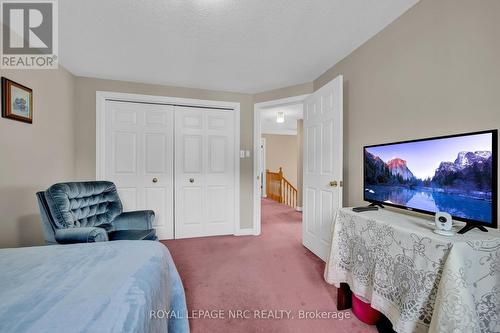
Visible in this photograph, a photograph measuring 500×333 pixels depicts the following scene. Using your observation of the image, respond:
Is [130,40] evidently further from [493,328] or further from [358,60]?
[493,328]

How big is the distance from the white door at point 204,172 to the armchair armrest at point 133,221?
1039 millimetres

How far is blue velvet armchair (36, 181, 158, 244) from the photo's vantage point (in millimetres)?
1578

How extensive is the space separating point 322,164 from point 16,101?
2961 mm

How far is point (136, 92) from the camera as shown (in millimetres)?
2959

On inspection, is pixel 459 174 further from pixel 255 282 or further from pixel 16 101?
pixel 16 101

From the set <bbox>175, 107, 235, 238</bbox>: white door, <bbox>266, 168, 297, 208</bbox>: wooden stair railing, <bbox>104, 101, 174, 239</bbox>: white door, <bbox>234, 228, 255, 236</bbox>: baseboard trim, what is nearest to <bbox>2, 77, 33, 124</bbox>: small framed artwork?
<bbox>104, 101, 174, 239</bbox>: white door

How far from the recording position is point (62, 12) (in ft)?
5.34

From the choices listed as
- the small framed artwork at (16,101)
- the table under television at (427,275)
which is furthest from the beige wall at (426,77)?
the small framed artwork at (16,101)

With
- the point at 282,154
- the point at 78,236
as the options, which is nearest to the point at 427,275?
the point at 78,236

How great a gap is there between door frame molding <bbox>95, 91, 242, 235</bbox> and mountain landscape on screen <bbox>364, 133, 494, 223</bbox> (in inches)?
80.9

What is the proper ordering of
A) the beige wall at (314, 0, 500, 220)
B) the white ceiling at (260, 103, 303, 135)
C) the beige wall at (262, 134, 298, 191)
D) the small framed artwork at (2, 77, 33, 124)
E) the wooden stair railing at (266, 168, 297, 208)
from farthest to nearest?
the beige wall at (262, 134, 298, 191), the wooden stair railing at (266, 168, 297, 208), the white ceiling at (260, 103, 303, 135), the small framed artwork at (2, 77, 33, 124), the beige wall at (314, 0, 500, 220)

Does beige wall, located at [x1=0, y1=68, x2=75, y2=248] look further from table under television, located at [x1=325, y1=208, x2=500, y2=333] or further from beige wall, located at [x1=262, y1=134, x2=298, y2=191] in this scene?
beige wall, located at [x1=262, y1=134, x2=298, y2=191]

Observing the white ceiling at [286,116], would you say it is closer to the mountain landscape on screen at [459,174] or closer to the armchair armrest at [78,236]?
the mountain landscape on screen at [459,174]

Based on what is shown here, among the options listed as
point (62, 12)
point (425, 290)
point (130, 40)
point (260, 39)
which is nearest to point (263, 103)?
point (260, 39)
